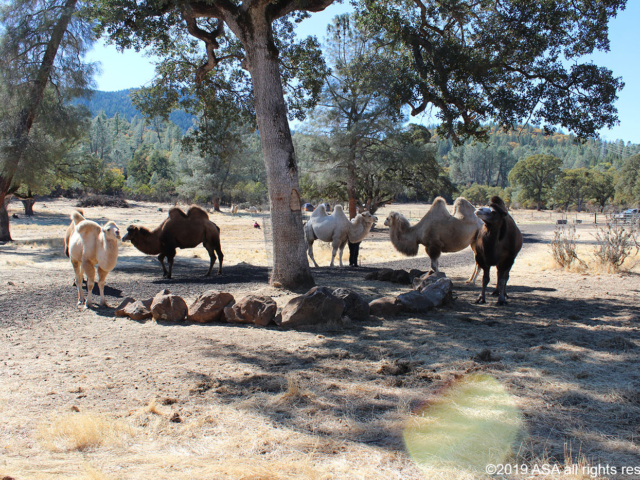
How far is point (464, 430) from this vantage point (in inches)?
133

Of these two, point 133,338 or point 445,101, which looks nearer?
point 133,338

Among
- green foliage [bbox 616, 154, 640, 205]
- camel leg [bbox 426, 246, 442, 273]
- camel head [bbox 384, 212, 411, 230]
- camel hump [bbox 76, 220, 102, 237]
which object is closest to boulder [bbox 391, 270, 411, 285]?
camel leg [bbox 426, 246, 442, 273]

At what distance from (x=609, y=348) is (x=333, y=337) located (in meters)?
3.42

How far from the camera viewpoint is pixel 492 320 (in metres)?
7.11

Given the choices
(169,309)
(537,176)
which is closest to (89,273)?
(169,309)

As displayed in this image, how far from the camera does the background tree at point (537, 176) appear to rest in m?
82.2

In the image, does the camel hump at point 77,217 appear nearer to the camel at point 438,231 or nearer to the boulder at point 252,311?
the boulder at point 252,311

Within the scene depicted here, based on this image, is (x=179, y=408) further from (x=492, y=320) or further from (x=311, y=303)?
(x=492, y=320)

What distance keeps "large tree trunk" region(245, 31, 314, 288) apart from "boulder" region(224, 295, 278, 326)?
212cm

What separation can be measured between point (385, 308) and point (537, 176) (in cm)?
8764

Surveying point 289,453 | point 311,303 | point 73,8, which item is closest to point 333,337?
point 311,303

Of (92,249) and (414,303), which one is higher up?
(92,249)

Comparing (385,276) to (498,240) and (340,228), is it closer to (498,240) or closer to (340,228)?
(498,240)

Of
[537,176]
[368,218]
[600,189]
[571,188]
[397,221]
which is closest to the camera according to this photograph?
[397,221]
